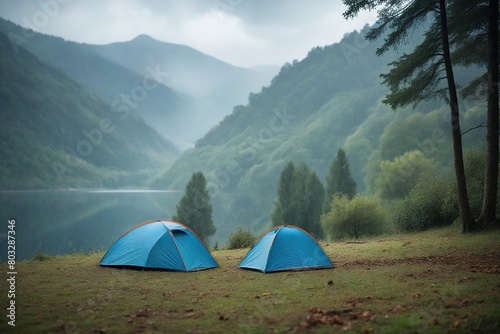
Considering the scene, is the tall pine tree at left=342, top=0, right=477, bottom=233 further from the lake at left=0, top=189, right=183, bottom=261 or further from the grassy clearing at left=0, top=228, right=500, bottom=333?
the lake at left=0, top=189, right=183, bottom=261

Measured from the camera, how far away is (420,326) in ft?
18.1

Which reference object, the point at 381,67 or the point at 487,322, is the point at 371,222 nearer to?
the point at 487,322

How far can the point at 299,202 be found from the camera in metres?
64.1

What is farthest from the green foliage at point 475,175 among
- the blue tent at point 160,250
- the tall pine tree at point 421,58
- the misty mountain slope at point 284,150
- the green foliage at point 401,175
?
the misty mountain slope at point 284,150

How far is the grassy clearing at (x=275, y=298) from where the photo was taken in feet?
19.5

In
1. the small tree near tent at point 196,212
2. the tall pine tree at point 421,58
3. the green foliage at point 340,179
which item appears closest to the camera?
the tall pine tree at point 421,58

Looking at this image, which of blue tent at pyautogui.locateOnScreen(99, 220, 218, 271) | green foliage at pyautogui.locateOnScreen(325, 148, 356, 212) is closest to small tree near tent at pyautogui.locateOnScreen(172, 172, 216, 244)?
green foliage at pyautogui.locateOnScreen(325, 148, 356, 212)

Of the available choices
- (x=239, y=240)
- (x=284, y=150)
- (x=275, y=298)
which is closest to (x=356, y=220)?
(x=239, y=240)

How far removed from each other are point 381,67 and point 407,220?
557 ft

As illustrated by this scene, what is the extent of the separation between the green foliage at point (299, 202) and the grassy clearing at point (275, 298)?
50704 millimetres

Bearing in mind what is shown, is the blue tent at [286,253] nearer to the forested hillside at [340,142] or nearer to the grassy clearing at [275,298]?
the grassy clearing at [275,298]

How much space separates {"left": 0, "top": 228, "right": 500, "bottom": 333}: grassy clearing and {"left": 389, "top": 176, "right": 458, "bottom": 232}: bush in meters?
9.19

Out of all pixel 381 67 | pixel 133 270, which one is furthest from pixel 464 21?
pixel 381 67

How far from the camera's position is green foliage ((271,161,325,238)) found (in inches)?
2500
